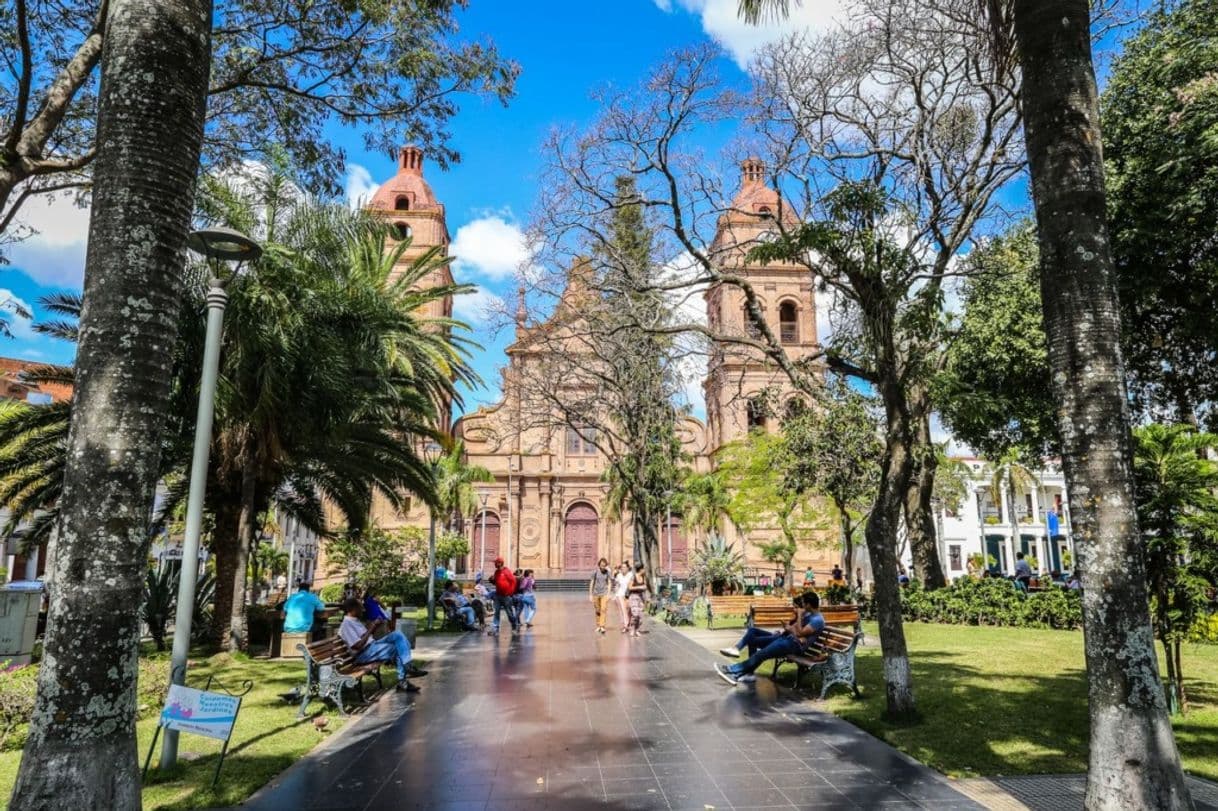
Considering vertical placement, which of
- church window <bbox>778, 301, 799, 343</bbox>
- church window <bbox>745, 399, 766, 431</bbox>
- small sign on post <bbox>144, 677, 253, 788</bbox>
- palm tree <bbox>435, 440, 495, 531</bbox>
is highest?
church window <bbox>778, 301, 799, 343</bbox>

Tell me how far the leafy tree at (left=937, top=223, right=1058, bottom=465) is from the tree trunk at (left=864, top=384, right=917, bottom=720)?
5.47 metres

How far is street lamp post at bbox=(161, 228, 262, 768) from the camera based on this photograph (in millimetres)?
5832

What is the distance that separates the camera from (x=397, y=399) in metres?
13.6

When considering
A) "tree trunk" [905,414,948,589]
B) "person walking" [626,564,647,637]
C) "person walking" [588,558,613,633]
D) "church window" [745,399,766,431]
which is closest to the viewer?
"person walking" [626,564,647,637]

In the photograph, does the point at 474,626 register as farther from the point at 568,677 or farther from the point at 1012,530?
the point at 1012,530

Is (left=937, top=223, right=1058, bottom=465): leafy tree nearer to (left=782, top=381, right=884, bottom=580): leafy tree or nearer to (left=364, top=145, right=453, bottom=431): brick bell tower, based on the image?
(left=782, top=381, right=884, bottom=580): leafy tree

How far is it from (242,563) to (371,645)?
5.25 meters

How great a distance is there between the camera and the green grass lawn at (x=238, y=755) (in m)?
5.04

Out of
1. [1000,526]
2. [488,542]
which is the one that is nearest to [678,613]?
[488,542]

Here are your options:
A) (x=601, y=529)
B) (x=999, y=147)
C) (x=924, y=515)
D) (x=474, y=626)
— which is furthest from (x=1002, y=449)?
(x=601, y=529)

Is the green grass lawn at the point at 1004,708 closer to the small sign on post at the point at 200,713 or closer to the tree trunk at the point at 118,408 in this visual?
the small sign on post at the point at 200,713

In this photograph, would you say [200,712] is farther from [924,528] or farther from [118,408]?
[924,528]

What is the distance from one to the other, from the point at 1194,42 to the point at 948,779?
33.5 ft

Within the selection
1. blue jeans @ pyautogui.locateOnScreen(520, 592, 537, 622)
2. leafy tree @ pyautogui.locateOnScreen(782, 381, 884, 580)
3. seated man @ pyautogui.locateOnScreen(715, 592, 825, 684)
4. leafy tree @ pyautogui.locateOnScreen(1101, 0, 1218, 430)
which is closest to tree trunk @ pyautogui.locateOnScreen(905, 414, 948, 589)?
leafy tree @ pyautogui.locateOnScreen(782, 381, 884, 580)
